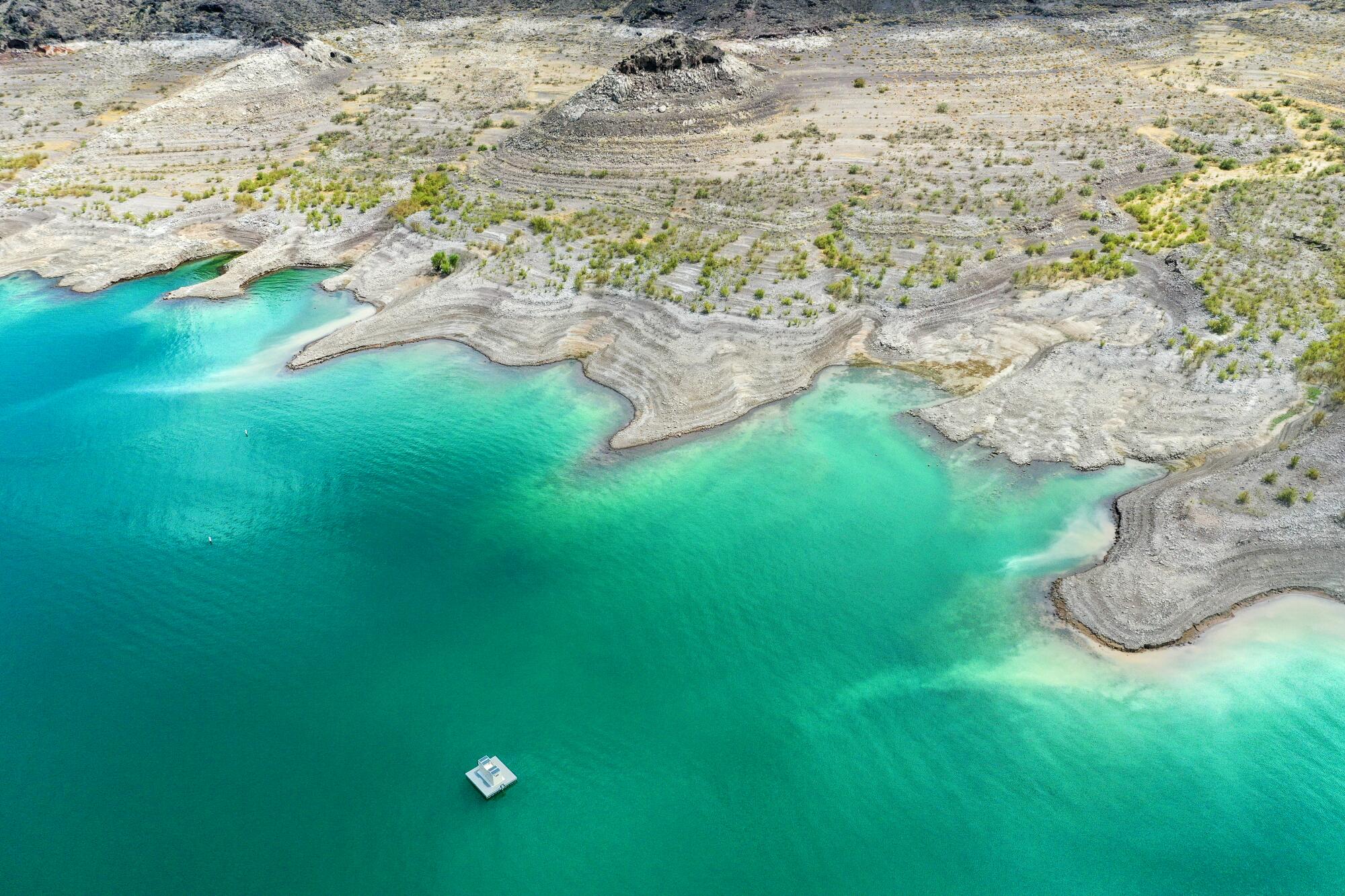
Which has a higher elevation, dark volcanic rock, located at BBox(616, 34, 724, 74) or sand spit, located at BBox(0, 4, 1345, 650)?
dark volcanic rock, located at BBox(616, 34, 724, 74)

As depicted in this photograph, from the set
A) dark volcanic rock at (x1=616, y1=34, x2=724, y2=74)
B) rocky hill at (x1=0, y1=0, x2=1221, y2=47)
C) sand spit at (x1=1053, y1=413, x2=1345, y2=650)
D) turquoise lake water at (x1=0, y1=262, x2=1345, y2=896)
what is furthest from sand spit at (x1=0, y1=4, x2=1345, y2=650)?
rocky hill at (x1=0, y1=0, x2=1221, y2=47)

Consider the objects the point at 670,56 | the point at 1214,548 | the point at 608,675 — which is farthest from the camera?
the point at 670,56

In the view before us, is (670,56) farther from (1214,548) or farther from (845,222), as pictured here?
(1214,548)

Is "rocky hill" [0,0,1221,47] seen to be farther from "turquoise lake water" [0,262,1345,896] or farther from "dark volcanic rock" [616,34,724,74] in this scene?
"turquoise lake water" [0,262,1345,896]

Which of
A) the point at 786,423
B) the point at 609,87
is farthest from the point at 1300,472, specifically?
the point at 609,87

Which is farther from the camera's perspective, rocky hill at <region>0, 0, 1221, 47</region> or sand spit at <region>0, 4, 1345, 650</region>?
rocky hill at <region>0, 0, 1221, 47</region>

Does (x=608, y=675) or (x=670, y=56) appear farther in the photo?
(x=670, y=56)

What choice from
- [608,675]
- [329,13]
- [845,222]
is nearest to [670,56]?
[845,222]
